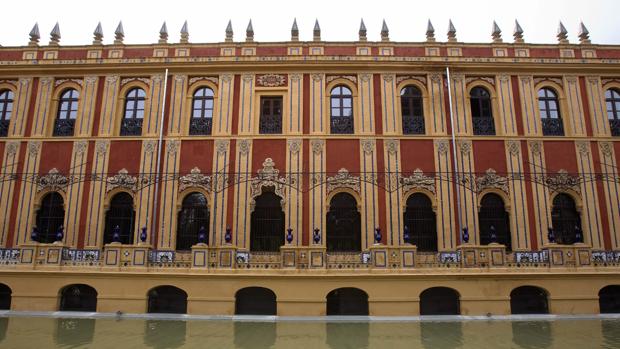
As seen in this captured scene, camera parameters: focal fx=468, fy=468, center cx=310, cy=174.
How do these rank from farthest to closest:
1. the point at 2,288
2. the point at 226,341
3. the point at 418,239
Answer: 1. the point at 418,239
2. the point at 2,288
3. the point at 226,341

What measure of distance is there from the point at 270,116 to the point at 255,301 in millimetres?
7979

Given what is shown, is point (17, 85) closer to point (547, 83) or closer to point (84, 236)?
point (84, 236)

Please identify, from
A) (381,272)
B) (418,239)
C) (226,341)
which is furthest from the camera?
(418,239)

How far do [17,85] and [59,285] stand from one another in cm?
1037

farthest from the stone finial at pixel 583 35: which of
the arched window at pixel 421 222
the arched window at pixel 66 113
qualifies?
the arched window at pixel 66 113

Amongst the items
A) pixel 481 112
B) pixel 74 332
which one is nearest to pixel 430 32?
pixel 481 112

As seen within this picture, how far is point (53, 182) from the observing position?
1886cm

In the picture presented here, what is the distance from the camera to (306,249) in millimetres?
14742

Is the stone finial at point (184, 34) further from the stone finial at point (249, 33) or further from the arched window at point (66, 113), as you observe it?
the arched window at point (66, 113)

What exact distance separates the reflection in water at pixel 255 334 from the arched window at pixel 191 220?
6098mm

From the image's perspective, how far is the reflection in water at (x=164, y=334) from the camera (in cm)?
992

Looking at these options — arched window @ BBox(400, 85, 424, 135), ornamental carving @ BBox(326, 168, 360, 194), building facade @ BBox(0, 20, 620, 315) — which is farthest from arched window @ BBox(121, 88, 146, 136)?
arched window @ BBox(400, 85, 424, 135)

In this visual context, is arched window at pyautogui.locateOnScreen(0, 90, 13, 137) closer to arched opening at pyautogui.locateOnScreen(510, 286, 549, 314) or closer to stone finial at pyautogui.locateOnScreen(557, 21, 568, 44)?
arched opening at pyautogui.locateOnScreen(510, 286, 549, 314)

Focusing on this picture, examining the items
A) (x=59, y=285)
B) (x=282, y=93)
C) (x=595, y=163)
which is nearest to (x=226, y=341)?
(x=59, y=285)
